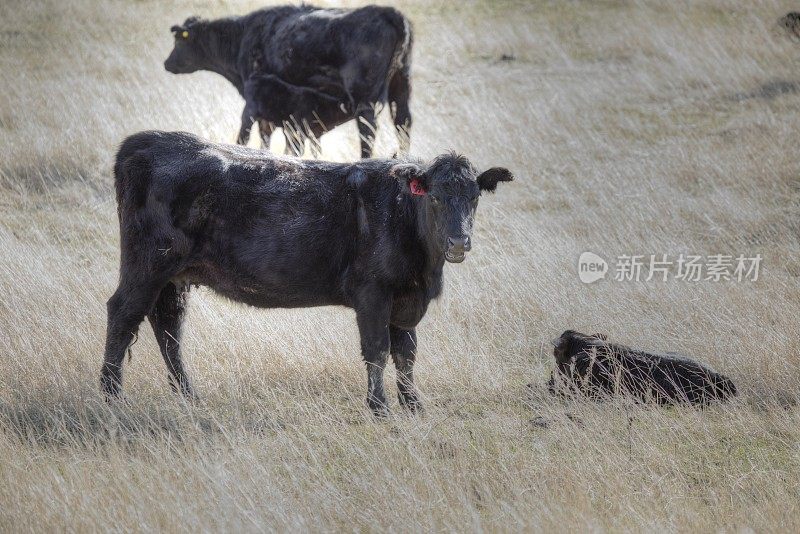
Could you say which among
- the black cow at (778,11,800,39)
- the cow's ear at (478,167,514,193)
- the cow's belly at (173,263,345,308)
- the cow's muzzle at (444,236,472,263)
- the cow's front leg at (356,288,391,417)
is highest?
the cow's ear at (478,167,514,193)

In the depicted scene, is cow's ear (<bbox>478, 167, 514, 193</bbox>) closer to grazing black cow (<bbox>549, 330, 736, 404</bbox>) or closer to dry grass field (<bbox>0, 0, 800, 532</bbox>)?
grazing black cow (<bbox>549, 330, 736, 404</bbox>)

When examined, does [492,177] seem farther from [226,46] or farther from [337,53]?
[226,46]

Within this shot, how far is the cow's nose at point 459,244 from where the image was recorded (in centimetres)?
607

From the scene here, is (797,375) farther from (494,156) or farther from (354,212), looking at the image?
(494,156)

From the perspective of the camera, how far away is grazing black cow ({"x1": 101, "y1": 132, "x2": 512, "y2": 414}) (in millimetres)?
6688

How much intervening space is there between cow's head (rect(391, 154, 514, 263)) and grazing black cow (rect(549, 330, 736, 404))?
4.51ft

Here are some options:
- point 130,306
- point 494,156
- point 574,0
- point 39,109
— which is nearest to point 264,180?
point 130,306

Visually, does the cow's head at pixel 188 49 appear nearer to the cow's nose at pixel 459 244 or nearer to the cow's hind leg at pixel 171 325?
the cow's hind leg at pixel 171 325

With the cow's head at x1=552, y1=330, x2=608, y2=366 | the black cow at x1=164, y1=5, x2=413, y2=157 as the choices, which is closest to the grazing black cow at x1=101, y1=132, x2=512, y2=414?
the cow's head at x1=552, y1=330, x2=608, y2=366

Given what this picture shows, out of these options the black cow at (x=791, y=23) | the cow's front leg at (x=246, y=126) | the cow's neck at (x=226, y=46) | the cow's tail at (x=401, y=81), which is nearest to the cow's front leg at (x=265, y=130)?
the cow's front leg at (x=246, y=126)

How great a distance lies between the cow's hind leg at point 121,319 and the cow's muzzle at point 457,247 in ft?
7.03

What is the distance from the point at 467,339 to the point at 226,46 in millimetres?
7657

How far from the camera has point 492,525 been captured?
4965 millimetres

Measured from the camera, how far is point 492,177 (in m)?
6.57
